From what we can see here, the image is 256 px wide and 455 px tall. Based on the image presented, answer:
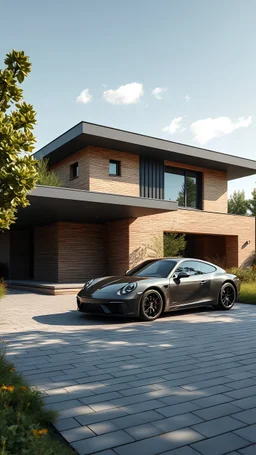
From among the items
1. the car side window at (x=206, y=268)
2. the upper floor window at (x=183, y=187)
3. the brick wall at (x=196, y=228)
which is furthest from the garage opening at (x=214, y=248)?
the car side window at (x=206, y=268)

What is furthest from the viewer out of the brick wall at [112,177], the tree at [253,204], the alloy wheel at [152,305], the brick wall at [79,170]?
the tree at [253,204]

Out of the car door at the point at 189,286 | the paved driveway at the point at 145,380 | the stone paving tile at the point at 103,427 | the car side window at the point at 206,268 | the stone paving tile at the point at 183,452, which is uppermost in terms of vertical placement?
the car side window at the point at 206,268

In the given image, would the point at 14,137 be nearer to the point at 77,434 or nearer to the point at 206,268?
the point at 77,434

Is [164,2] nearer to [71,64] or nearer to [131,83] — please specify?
[131,83]

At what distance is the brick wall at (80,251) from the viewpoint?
54.0 feet

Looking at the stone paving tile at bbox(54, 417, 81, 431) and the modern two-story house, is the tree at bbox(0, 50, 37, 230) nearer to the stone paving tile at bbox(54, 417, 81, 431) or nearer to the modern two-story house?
the stone paving tile at bbox(54, 417, 81, 431)

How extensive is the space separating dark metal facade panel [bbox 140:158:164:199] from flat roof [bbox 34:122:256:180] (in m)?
0.36

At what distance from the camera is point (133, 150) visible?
16.7 m

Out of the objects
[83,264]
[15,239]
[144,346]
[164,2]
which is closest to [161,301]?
[144,346]

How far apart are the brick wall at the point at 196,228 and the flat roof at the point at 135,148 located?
8.82 feet

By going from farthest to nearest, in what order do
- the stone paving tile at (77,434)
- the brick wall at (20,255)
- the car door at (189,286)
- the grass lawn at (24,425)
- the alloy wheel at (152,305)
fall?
the brick wall at (20,255) → the car door at (189,286) → the alloy wheel at (152,305) → the stone paving tile at (77,434) → the grass lawn at (24,425)

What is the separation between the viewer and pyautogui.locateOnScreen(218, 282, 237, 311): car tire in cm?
903

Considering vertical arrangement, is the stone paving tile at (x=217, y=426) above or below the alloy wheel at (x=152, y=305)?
below

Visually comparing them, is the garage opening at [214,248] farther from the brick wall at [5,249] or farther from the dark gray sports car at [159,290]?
the dark gray sports car at [159,290]
